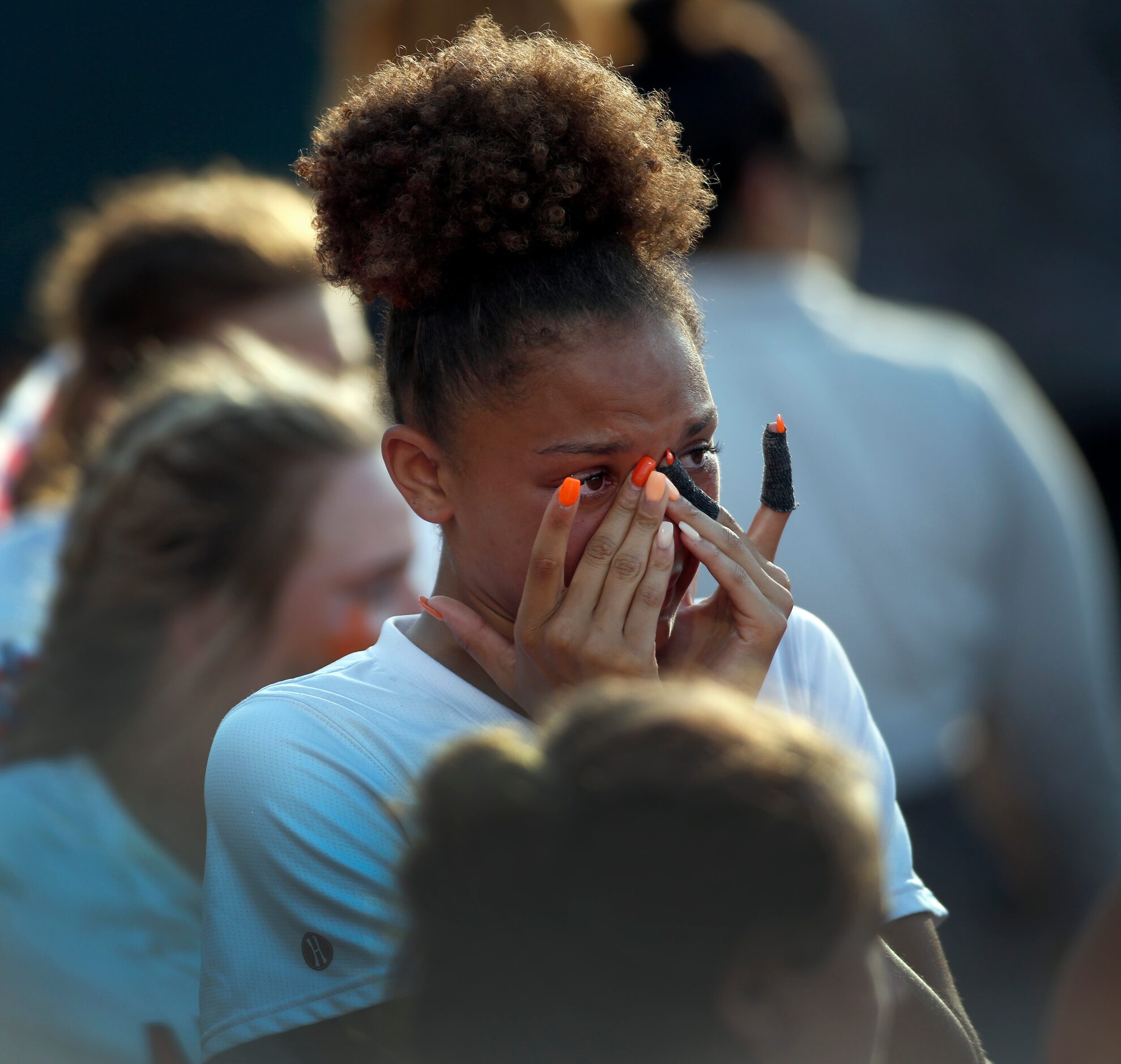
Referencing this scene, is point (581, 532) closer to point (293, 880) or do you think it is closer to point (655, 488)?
point (655, 488)

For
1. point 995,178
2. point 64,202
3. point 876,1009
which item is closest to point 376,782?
point 876,1009

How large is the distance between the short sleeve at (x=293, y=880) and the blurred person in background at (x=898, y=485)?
1806mm

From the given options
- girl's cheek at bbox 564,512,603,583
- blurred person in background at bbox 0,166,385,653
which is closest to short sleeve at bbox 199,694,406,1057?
girl's cheek at bbox 564,512,603,583

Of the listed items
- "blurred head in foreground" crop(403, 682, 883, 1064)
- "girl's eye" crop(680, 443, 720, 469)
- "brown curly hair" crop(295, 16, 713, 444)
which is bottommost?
"blurred head in foreground" crop(403, 682, 883, 1064)

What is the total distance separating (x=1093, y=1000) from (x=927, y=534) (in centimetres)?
162

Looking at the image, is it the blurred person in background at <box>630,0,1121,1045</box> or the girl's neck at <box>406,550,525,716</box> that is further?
the blurred person in background at <box>630,0,1121,1045</box>

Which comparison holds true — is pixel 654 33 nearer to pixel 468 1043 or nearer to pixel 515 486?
pixel 515 486

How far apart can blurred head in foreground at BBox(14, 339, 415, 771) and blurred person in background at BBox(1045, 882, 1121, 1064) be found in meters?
1.19

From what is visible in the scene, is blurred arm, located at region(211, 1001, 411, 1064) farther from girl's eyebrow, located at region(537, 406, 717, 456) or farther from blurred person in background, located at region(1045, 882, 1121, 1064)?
blurred person in background, located at region(1045, 882, 1121, 1064)

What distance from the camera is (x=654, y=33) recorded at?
3342 millimetres

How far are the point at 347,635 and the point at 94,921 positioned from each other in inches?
24.6

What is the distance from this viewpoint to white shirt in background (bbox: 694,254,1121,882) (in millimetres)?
3252

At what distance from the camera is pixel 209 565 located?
2465mm

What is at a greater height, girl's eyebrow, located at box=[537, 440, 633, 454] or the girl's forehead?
the girl's forehead
